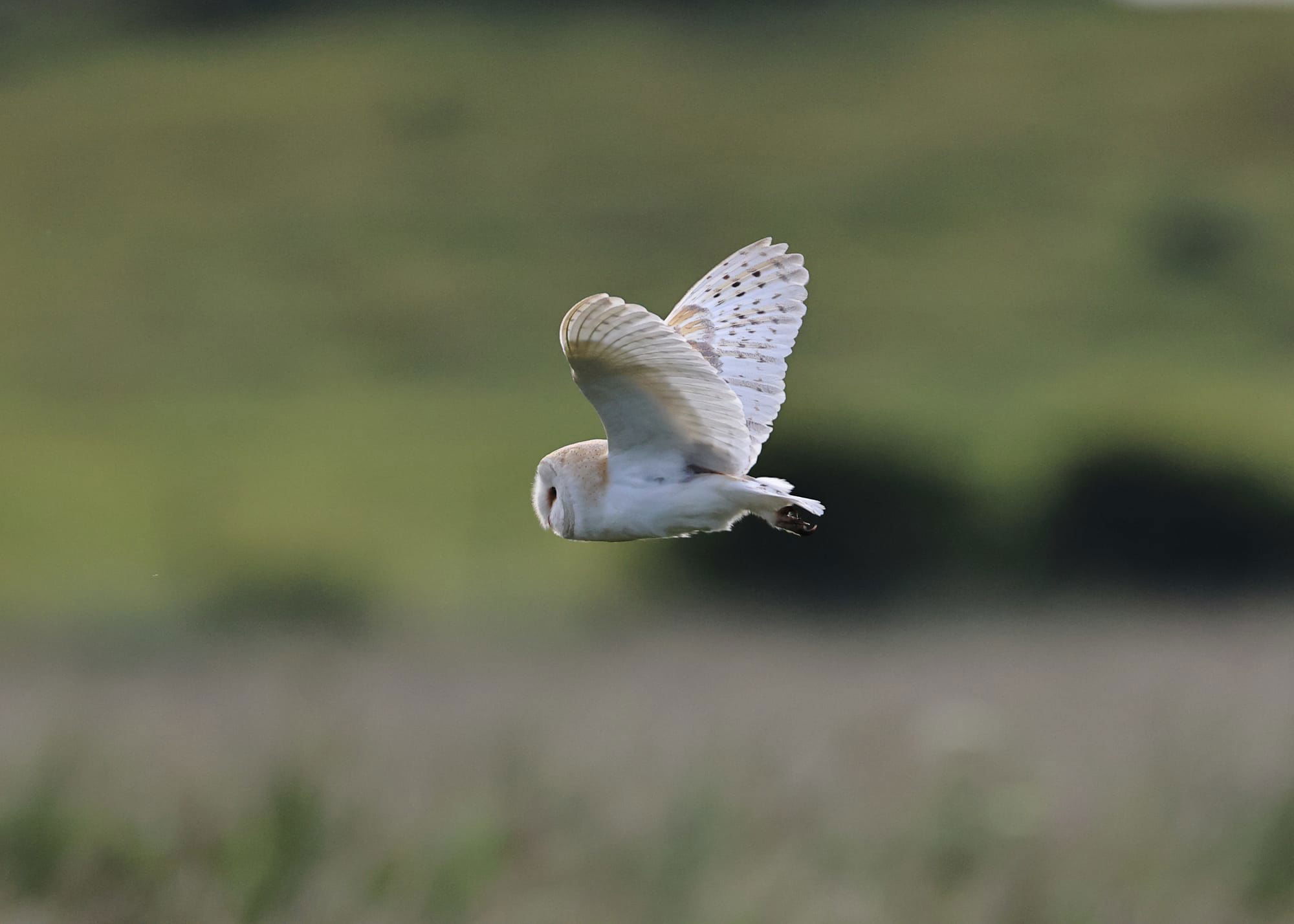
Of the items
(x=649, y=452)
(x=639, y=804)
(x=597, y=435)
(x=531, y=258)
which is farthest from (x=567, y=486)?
(x=531, y=258)

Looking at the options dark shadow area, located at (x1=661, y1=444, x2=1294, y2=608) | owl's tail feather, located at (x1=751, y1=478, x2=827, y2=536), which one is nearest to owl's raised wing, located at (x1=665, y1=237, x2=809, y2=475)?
owl's tail feather, located at (x1=751, y1=478, x2=827, y2=536)

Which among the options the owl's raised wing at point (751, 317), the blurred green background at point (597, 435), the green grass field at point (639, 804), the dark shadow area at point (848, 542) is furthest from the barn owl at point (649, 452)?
the dark shadow area at point (848, 542)

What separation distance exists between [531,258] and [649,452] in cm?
4264

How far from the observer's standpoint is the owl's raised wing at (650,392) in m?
3.41

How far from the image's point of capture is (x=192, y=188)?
182ft

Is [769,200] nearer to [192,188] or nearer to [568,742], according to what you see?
[192,188]

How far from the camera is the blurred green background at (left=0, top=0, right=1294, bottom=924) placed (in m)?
9.77

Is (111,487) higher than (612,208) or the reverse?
the reverse

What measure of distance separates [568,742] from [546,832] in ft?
3.15

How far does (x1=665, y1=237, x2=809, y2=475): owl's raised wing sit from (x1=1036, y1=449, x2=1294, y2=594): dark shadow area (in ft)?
69.1

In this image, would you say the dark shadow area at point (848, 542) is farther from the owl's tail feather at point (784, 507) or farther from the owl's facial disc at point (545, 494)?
the owl's facial disc at point (545, 494)

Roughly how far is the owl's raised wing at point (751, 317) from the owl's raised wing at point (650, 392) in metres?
0.60

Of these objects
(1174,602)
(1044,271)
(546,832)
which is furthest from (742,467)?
(1044,271)

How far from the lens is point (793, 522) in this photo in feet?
12.7
